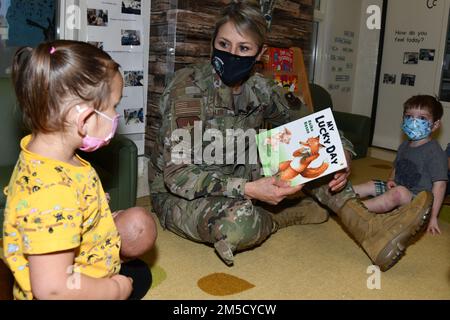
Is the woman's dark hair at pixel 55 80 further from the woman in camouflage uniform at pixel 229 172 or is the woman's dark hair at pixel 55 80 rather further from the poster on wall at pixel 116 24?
the poster on wall at pixel 116 24

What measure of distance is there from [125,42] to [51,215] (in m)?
2.15

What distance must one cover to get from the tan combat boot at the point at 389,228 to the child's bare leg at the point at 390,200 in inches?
14.2

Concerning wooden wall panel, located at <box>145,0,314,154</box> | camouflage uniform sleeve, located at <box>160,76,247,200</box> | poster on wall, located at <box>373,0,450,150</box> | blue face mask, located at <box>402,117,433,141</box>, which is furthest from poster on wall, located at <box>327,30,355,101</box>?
camouflage uniform sleeve, located at <box>160,76,247,200</box>

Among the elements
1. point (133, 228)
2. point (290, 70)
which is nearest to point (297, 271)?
point (133, 228)

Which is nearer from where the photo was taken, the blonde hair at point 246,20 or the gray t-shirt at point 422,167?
the blonde hair at point 246,20

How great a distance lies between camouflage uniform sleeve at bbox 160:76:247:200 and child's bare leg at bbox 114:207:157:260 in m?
0.34

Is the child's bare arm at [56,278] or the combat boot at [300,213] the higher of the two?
the child's bare arm at [56,278]

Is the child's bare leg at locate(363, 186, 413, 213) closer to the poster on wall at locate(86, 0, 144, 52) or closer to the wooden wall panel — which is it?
the wooden wall panel

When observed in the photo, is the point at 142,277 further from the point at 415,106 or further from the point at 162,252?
the point at 415,106

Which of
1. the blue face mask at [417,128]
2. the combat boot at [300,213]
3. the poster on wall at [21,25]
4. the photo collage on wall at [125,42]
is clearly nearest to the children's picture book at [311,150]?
the combat boot at [300,213]

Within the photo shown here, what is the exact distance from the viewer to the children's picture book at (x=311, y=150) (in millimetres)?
1621

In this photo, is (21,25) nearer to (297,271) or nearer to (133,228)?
(133,228)

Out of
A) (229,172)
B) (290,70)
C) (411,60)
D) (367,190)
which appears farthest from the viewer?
(411,60)

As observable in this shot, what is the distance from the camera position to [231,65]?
5.66 feet
